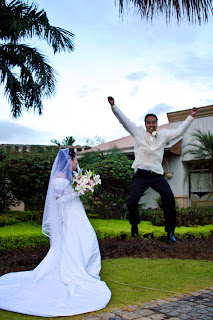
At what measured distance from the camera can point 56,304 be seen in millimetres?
3914

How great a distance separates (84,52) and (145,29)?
11.9ft

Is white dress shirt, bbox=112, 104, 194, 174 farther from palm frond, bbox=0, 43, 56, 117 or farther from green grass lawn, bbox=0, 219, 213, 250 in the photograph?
palm frond, bbox=0, 43, 56, 117

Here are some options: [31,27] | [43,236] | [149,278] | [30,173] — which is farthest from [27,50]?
[149,278]

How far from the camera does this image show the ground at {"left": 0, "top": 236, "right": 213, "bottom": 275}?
22.6 feet

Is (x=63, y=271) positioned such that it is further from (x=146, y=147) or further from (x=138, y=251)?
(x=138, y=251)

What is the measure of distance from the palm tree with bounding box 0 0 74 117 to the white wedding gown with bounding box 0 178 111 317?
32.6 feet

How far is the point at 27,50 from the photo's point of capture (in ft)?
46.4

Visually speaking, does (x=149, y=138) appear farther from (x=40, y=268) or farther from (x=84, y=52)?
(x=40, y=268)

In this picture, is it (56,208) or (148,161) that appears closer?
(56,208)

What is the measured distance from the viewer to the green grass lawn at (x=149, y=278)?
4.36 meters

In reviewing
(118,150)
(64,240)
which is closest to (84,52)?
(64,240)

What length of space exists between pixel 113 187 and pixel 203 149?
13.7 ft

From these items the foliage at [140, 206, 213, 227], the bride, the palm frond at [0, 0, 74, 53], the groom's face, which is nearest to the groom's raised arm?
the groom's face

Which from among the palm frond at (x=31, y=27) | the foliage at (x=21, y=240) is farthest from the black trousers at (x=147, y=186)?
the palm frond at (x=31, y=27)
